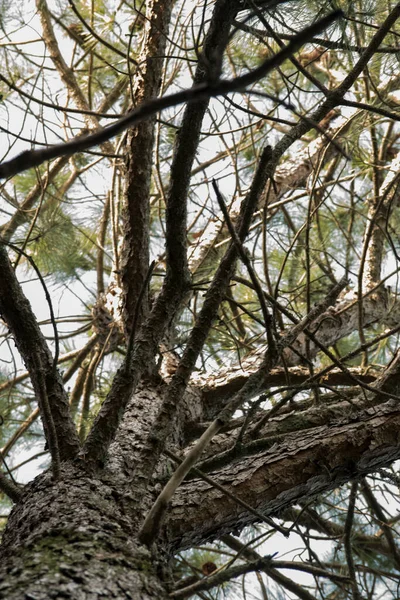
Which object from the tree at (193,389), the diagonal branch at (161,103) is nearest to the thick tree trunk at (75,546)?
the tree at (193,389)

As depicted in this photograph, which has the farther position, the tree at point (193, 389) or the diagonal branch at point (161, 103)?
the tree at point (193, 389)

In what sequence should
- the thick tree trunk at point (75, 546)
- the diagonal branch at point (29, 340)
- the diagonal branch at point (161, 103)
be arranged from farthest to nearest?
1. the diagonal branch at point (29, 340)
2. the thick tree trunk at point (75, 546)
3. the diagonal branch at point (161, 103)

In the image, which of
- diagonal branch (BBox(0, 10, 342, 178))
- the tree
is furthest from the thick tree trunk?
diagonal branch (BBox(0, 10, 342, 178))

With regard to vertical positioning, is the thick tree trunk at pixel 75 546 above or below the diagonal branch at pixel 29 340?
below

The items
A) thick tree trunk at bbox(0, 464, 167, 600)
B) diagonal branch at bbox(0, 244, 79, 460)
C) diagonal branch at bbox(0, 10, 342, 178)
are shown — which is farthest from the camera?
diagonal branch at bbox(0, 244, 79, 460)

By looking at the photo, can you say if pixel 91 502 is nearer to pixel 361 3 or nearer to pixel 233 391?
pixel 233 391

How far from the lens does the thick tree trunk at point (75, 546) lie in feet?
1.88

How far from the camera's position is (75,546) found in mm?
660

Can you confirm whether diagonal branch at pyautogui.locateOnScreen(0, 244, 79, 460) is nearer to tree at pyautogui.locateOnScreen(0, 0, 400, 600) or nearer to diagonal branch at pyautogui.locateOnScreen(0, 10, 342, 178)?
tree at pyautogui.locateOnScreen(0, 0, 400, 600)

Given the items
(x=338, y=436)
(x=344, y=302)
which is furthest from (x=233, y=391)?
(x=338, y=436)

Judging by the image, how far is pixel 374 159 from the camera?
1838 millimetres

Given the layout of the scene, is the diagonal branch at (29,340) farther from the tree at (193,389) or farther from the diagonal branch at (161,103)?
the diagonal branch at (161,103)

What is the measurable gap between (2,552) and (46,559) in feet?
0.42

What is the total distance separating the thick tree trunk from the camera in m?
0.57
